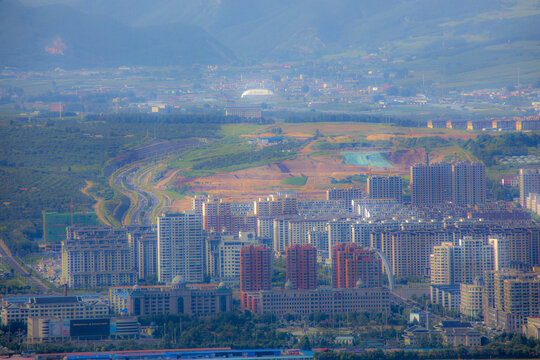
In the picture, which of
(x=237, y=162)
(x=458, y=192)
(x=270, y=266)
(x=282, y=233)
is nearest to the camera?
(x=270, y=266)

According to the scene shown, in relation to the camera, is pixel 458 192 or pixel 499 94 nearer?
pixel 458 192

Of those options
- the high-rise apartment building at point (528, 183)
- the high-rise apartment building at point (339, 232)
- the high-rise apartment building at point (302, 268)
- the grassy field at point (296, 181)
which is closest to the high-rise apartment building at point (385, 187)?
the grassy field at point (296, 181)

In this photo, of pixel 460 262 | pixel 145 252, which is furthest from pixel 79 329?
pixel 460 262

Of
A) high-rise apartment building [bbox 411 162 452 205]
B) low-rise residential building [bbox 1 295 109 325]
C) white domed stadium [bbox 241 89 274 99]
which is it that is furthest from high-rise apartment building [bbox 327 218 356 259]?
white domed stadium [bbox 241 89 274 99]

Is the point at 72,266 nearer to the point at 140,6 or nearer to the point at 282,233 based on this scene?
the point at 282,233

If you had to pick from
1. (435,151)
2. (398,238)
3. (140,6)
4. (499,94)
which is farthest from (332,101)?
(398,238)

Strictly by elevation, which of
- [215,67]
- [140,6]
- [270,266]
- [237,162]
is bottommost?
[270,266]

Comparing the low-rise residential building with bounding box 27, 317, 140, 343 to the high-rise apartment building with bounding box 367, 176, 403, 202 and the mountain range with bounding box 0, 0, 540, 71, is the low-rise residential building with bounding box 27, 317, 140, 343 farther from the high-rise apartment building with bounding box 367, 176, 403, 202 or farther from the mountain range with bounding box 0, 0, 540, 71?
the mountain range with bounding box 0, 0, 540, 71
